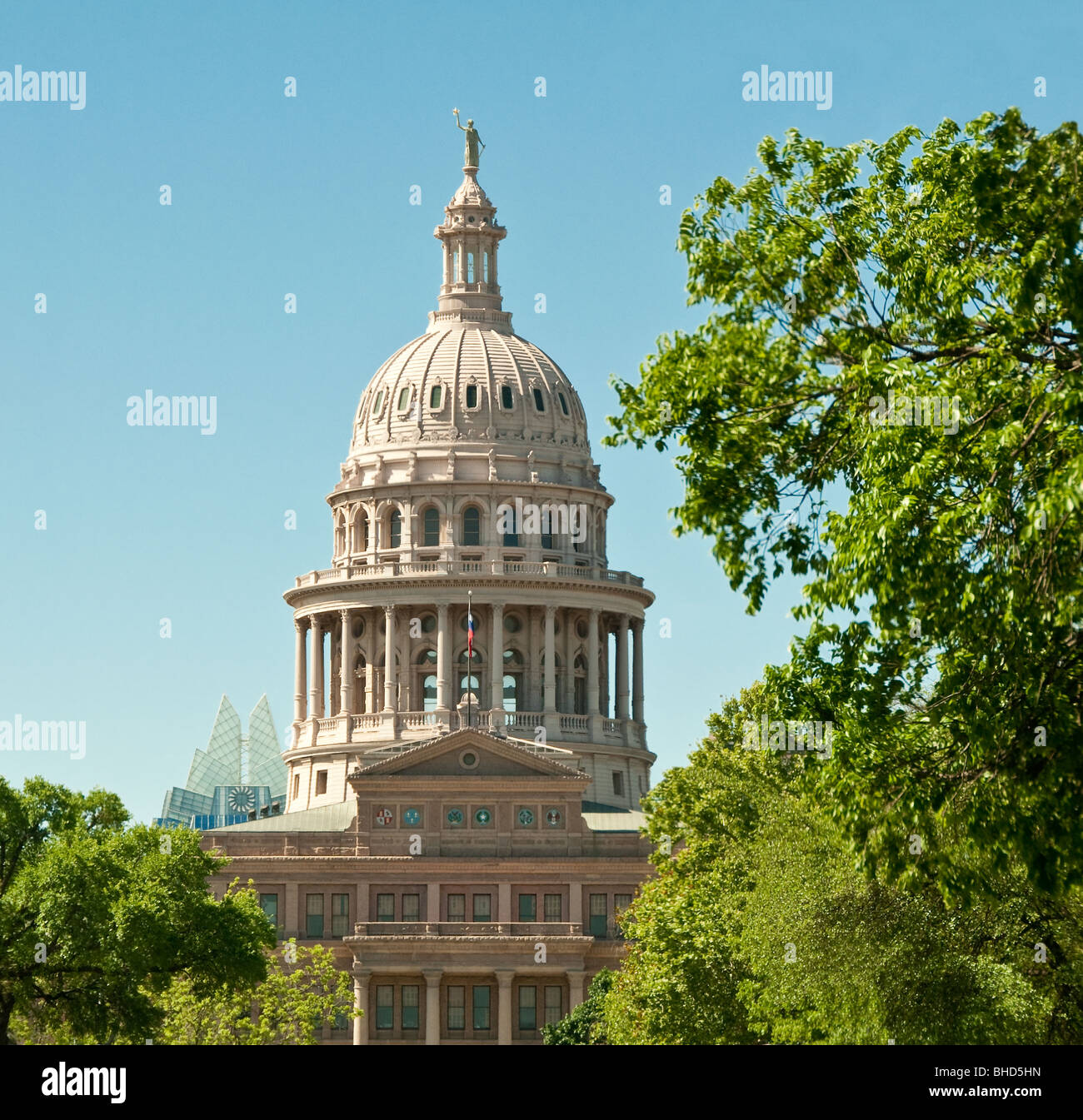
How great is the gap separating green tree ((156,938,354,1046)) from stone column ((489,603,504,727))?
5295 centimetres

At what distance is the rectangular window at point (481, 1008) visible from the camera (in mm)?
138500

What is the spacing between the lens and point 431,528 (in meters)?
172

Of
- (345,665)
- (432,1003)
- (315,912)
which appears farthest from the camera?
(345,665)

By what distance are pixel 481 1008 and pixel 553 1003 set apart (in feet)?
12.3

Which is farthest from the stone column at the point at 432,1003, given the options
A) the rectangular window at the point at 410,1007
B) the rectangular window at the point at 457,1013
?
the rectangular window at the point at 457,1013

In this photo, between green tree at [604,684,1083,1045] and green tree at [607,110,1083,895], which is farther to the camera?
green tree at [604,684,1083,1045]

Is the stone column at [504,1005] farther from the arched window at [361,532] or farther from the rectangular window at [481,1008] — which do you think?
the arched window at [361,532]

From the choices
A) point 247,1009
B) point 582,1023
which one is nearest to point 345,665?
point 582,1023

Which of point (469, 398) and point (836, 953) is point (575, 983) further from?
point (836, 953)

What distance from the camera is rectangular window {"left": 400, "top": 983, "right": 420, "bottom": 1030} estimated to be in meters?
138

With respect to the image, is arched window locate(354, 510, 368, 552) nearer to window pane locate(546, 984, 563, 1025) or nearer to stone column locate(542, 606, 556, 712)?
stone column locate(542, 606, 556, 712)

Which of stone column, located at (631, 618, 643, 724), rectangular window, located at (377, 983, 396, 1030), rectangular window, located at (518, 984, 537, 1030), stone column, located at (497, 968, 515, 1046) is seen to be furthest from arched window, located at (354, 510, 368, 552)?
stone column, located at (497, 968, 515, 1046)
